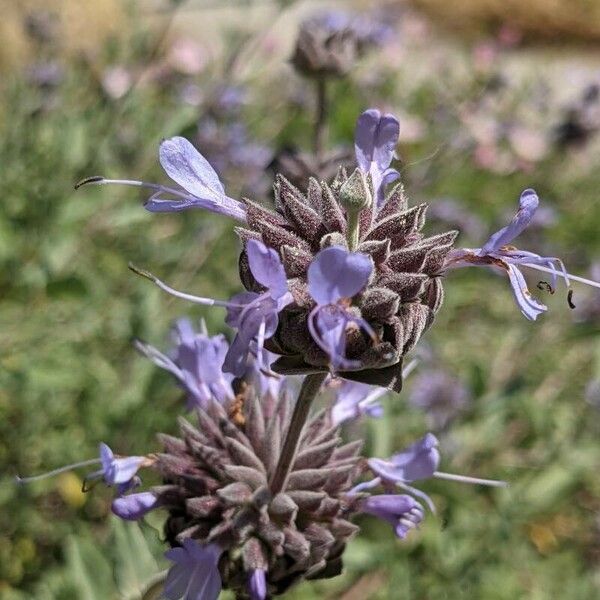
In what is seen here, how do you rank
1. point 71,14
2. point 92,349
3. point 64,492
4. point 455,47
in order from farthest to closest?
point 455,47 → point 71,14 → point 92,349 → point 64,492

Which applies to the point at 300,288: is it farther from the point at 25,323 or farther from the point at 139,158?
the point at 139,158

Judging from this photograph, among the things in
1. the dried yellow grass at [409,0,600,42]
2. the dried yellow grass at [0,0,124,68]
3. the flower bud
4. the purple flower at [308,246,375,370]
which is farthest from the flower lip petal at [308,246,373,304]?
the dried yellow grass at [409,0,600,42]

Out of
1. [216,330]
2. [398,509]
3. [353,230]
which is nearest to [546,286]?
[353,230]

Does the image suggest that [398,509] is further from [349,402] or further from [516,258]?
[516,258]

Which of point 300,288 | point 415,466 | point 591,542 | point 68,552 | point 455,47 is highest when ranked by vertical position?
point 300,288

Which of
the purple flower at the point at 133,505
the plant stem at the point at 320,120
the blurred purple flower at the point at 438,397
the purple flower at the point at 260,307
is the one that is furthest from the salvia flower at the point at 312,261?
the blurred purple flower at the point at 438,397

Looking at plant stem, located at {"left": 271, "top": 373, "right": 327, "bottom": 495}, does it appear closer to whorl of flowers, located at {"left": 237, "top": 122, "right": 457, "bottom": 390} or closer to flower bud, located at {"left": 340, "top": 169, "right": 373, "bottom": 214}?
whorl of flowers, located at {"left": 237, "top": 122, "right": 457, "bottom": 390}

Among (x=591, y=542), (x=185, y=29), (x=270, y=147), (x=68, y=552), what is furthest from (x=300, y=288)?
(x=185, y=29)
